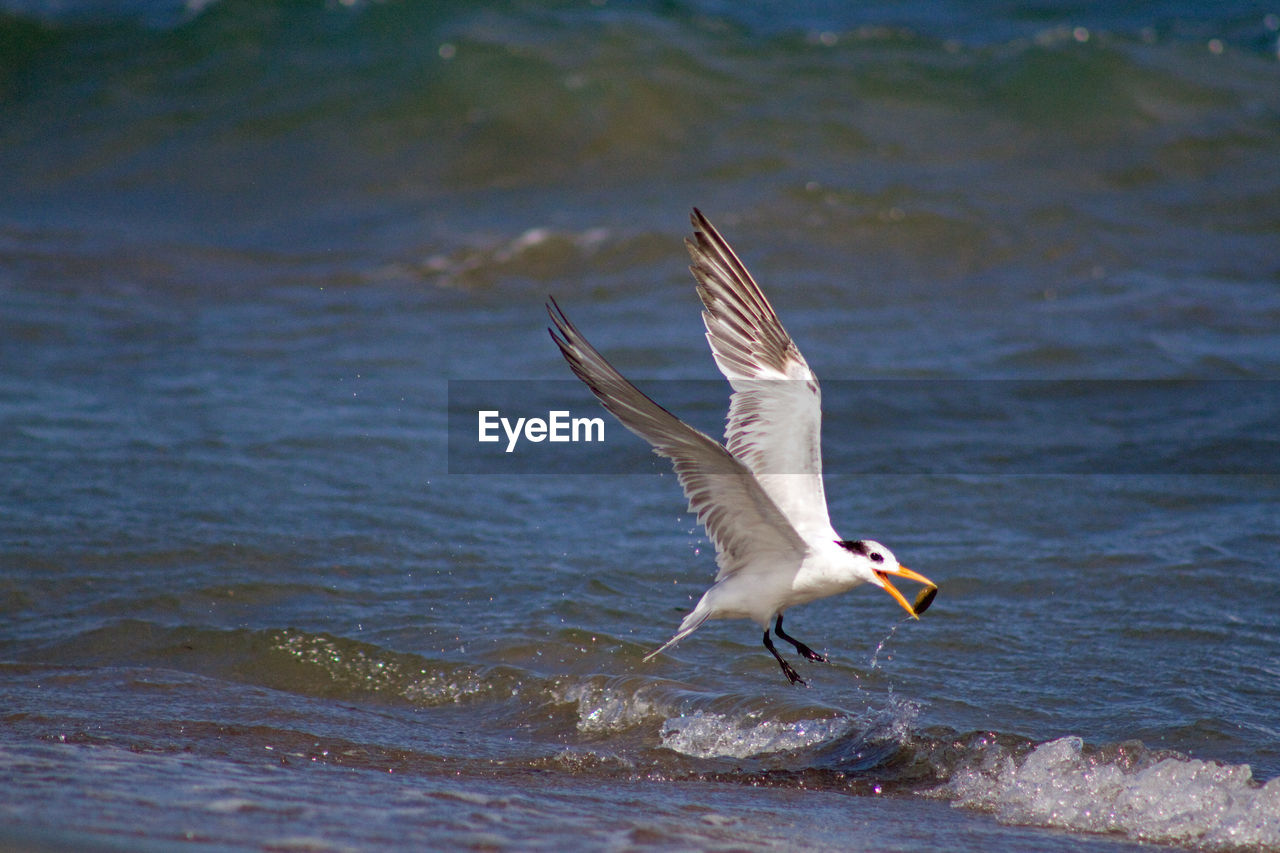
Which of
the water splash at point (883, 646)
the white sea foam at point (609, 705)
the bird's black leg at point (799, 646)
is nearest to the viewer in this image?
the white sea foam at point (609, 705)

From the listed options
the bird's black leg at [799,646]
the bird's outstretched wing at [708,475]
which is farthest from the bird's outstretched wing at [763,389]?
the bird's black leg at [799,646]

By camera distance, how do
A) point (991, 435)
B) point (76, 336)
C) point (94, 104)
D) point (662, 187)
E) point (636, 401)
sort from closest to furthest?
point (636, 401) < point (991, 435) < point (76, 336) < point (662, 187) < point (94, 104)

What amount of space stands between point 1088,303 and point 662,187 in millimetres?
4485

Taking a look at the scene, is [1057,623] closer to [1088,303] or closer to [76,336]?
[1088,303]

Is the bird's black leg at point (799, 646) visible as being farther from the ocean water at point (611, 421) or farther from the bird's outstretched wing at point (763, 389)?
the bird's outstretched wing at point (763, 389)

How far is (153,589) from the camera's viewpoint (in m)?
6.38

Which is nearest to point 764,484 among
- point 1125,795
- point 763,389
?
point 763,389

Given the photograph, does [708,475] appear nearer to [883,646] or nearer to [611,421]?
[883,646]

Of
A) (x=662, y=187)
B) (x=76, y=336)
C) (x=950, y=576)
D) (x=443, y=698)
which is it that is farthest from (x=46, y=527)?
(x=662, y=187)

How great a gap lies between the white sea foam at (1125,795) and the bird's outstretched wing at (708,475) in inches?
41.4

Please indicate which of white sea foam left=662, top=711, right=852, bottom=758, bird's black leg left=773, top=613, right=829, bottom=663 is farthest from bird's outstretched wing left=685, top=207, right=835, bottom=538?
white sea foam left=662, top=711, right=852, bottom=758

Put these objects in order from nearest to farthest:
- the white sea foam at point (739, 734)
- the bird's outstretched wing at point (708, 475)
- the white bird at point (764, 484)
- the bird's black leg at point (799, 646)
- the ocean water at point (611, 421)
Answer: the bird's outstretched wing at point (708, 475) < the ocean water at point (611, 421) < the white bird at point (764, 484) < the white sea foam at point (739, 734) < the bird's black leg at point (799, 646)

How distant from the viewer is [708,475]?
469 cm

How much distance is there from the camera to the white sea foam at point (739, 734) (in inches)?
201
